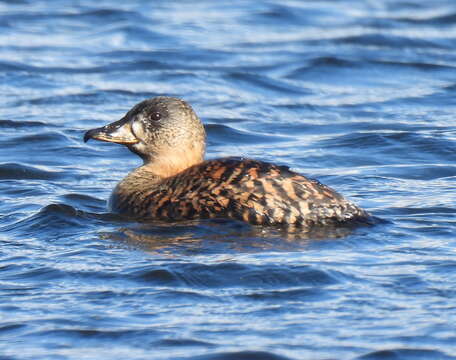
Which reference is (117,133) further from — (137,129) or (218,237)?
(218,237)

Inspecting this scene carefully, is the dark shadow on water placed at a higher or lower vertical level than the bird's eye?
lower

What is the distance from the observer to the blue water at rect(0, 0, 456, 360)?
22.1ft

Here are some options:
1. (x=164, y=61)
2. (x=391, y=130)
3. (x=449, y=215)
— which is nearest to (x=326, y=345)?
(x=449, y=215)

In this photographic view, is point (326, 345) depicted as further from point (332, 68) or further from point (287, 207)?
point (332, 68)

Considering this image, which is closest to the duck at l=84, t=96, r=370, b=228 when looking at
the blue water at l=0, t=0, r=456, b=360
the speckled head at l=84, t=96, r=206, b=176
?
the speckled head at l=84, t=96, r=206, b=176

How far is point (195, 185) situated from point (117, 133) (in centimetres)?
117

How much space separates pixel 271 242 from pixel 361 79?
854 centimetres

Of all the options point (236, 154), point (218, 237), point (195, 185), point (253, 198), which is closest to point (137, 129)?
point (195, 185)

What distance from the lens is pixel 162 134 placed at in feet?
32.3

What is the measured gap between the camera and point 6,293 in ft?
24.2

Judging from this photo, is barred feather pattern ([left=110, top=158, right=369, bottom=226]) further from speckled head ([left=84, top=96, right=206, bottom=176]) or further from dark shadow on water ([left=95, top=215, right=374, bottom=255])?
speckled head ([left=84, top=96, right=206, bottom=176])

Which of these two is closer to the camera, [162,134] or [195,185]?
[195,185]

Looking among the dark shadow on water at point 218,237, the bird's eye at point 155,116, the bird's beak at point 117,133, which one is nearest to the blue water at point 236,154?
the dark shadow on water at point 218,237

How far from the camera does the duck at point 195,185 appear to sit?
28.5 feet
